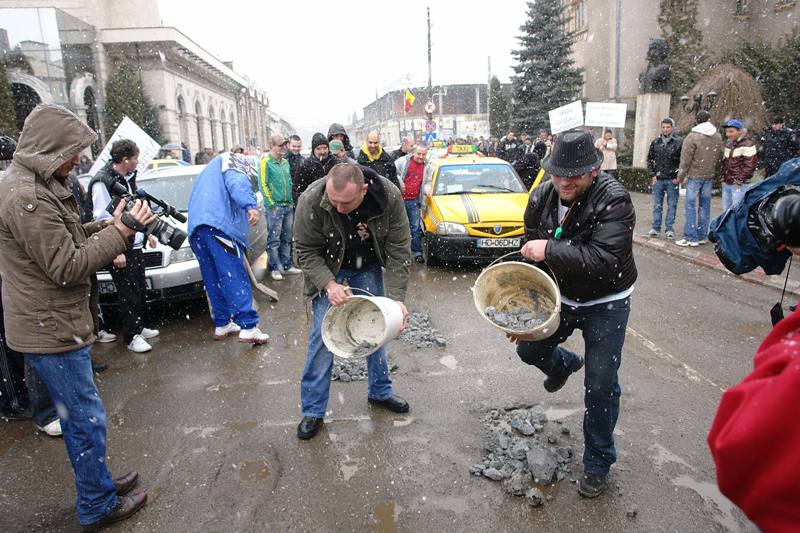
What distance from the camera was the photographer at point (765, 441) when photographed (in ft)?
3.67

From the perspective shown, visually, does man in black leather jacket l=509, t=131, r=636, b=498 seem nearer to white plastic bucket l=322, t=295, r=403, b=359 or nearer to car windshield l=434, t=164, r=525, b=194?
white plastic bucket l=322, t=295, r=403, b=359

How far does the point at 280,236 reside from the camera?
28.3 ft

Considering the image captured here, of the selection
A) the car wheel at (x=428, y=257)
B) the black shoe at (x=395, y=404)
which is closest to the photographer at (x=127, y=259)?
the black shoe at (x=395, y=404)

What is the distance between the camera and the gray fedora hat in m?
2.89

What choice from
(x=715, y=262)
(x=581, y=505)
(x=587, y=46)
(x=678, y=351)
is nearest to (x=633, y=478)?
(x=581, y=505)

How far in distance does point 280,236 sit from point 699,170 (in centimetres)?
736

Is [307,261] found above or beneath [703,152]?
beneath

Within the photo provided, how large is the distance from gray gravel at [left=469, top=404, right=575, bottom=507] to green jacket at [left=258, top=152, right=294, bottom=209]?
17.2ft

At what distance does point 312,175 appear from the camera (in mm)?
8211

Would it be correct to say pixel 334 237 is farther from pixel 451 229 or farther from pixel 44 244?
pixel 451 229

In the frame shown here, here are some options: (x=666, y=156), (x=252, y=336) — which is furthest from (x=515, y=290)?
(x=666, y=156)

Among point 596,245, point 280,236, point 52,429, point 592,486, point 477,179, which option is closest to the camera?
point 596,245

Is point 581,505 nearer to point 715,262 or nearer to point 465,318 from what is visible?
point 465,318

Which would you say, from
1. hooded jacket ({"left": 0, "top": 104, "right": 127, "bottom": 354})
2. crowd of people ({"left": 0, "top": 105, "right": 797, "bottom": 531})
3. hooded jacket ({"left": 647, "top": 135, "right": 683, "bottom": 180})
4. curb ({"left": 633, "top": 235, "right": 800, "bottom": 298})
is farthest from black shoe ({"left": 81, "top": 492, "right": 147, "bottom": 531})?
hooded jacket ({"left": 647, "top": 135, "right": 683, "bottom": 180})
